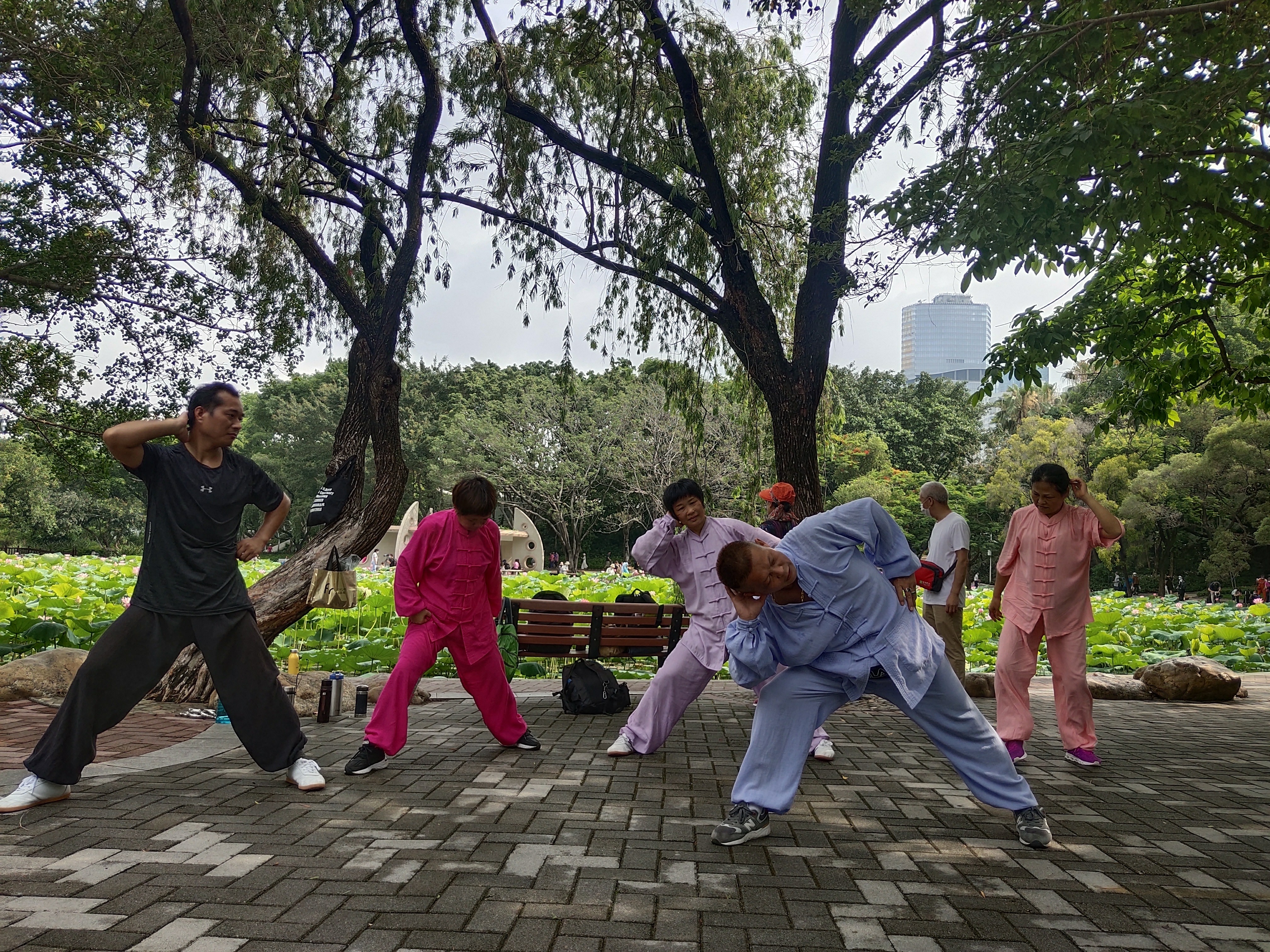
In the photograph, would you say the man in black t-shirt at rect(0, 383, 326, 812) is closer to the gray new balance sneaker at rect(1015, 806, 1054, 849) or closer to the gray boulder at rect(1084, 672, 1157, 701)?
the gray new balance sneaker at rect(1015, 806, 1054, 849)

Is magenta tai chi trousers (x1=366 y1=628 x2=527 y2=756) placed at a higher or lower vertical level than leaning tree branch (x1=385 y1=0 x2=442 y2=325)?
lower

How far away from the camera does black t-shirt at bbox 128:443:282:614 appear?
405 cm

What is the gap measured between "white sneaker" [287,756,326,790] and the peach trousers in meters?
3.69

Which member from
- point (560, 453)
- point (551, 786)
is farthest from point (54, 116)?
point (560, 453)

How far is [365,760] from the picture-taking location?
15.0ft

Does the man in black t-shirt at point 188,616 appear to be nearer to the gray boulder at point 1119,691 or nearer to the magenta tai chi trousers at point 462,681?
the magenta tai chi trousers at point 462,681

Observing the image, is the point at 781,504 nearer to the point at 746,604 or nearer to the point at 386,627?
the point at 746,604

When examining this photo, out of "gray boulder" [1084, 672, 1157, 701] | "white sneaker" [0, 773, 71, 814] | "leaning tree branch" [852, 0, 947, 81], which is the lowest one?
"gray boulder" [1084, 672, 1157, 701]

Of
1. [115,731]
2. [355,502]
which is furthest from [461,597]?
[355,502]

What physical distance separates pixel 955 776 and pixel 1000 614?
5.41 feet

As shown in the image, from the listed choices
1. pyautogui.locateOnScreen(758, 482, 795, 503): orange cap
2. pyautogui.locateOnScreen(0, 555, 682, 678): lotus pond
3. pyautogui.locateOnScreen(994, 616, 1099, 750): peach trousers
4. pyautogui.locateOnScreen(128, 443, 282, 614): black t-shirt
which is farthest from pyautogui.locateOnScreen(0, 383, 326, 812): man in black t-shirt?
pyautogui.locateOnScreen(994, 616, 1099, 750): peach trousers

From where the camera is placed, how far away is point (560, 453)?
32688 mm

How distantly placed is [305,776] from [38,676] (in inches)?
137

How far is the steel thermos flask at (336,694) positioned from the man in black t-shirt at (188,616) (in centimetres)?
189
